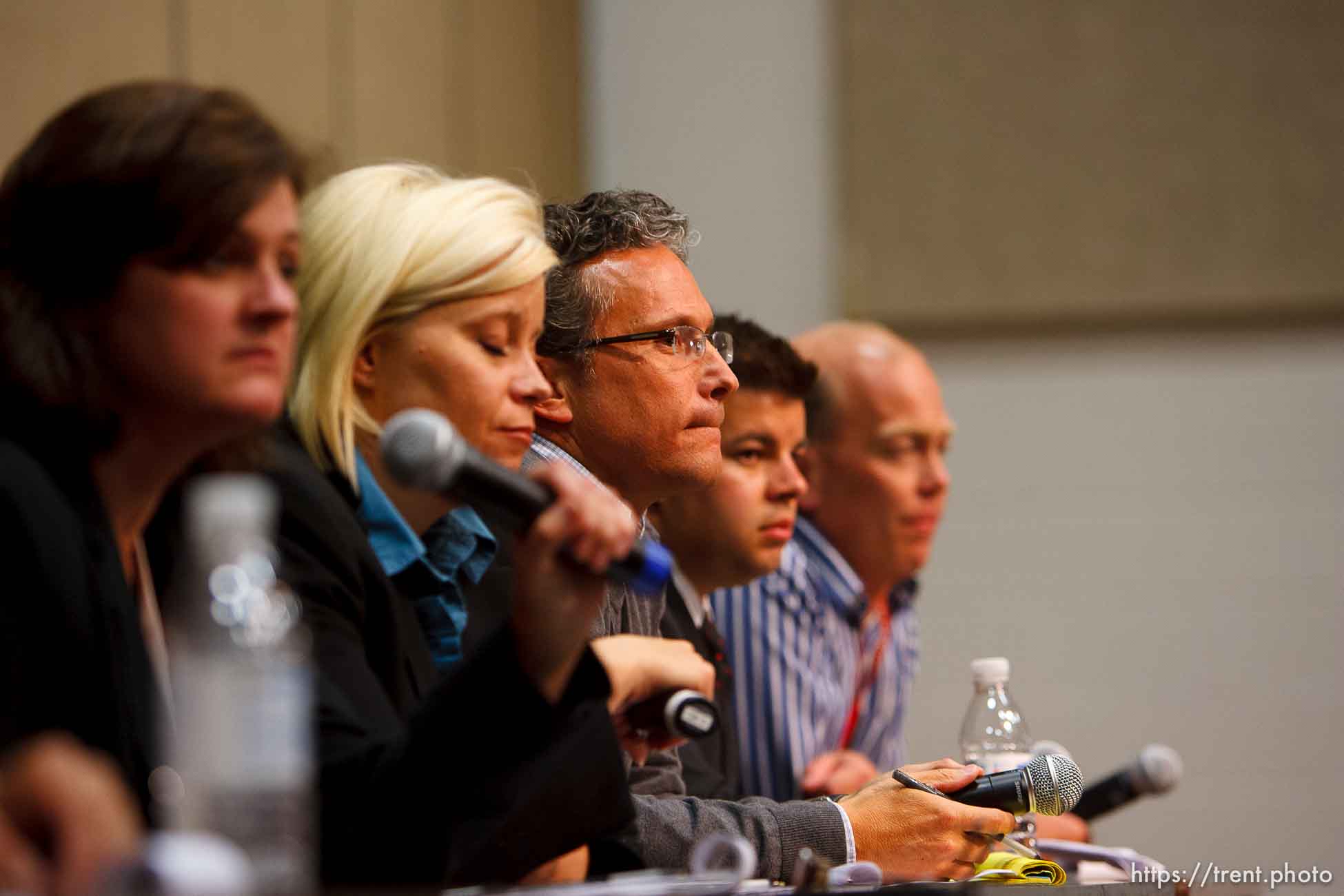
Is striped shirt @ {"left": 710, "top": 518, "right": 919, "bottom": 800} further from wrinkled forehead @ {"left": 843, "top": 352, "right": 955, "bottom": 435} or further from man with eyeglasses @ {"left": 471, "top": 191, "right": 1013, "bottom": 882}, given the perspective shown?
man with eyeglasses @ {"left": 471, "top": 191, "right": 1013, "bottom": 882}

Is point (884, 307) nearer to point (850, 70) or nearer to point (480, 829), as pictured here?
point (850, 70)

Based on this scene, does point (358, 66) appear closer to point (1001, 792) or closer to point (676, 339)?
point (676, 339)

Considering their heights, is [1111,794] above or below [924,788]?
below

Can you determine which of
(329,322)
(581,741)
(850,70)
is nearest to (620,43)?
(850,70)

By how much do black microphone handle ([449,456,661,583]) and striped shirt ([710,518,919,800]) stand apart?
1938 mm

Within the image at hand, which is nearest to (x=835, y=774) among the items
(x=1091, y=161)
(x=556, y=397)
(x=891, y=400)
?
(x=556, y=397)

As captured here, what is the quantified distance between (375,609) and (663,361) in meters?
0.97

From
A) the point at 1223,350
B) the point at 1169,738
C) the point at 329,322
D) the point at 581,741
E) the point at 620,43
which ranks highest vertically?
the point at 620,43

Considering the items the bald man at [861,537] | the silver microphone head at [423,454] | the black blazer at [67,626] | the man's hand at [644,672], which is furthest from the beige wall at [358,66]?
the bald man at [861,537]

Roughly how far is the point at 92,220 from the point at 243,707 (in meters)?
0.54

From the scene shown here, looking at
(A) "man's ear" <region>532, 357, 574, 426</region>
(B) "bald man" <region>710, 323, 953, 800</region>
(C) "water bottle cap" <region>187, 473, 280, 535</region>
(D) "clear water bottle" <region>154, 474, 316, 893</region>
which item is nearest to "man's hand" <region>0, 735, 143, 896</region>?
(D) "clear water bottle" <region>154, 474, 316, 893</region>

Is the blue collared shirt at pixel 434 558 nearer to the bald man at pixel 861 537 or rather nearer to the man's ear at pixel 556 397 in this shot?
the man's ear at pixel 556 397

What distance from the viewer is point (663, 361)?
2.69 m

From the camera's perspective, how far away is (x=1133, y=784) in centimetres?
267
